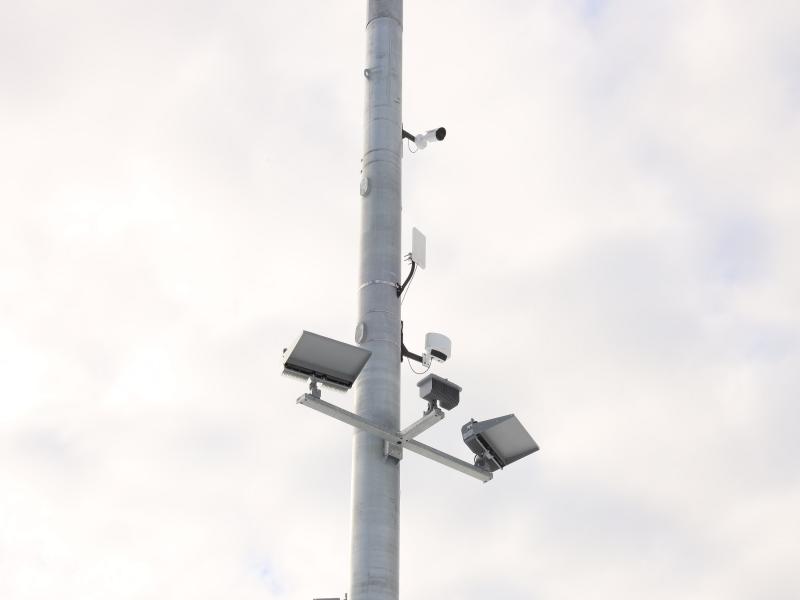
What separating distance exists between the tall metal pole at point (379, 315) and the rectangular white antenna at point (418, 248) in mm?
354

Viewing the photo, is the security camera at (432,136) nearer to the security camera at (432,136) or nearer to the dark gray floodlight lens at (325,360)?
the security camera at (432,136)

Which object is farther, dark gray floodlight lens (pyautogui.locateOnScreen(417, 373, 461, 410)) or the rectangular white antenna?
the rectangular white antenna

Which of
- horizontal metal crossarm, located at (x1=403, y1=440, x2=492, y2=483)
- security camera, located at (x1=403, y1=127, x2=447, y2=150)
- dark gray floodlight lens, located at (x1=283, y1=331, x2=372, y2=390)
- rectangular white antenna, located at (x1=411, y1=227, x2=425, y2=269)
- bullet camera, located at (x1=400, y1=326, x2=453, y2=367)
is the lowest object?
horizontal metal crossarm, located at (x1=403, y1=440, x2=492, y2=483)

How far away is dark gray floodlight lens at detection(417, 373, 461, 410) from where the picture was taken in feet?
68.3

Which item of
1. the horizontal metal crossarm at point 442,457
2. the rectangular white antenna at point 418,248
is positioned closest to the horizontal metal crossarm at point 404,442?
the horizontal metal crossarm at point 442,457

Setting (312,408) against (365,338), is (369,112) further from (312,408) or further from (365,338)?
(312,408)

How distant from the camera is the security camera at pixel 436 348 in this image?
2242 centimetres

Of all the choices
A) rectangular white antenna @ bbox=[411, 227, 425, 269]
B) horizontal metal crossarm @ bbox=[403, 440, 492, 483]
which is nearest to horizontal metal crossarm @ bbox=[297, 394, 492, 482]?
horizontal metal crossarm @ bbox=[403, 440, 492, 483]

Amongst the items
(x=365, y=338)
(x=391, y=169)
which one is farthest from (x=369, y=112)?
(x=365, y=338)

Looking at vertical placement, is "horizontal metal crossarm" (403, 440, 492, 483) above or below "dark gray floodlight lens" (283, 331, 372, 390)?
below

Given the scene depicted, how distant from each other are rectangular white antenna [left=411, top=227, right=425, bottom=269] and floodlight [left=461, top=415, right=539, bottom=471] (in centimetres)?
335

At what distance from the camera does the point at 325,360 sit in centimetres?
2091

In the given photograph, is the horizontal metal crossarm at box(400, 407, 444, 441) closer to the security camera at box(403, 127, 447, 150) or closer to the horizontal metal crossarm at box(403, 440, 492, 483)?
the horizontal metal crossarm at box(403, 440, 492, 483)

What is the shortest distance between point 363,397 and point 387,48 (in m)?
7.99
